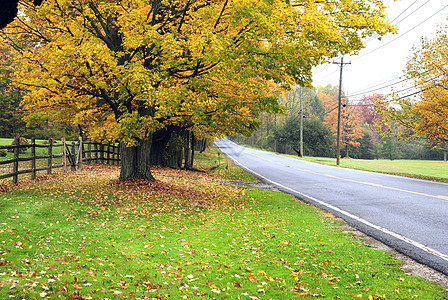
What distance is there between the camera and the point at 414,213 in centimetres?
927

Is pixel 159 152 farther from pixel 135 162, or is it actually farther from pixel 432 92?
pixel 432 92

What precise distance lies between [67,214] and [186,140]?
18.5 meters

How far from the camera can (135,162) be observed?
13.4m

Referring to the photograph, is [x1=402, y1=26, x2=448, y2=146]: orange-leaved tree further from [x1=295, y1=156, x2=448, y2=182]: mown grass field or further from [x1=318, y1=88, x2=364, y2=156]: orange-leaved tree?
[x1=318, y1=88, x2=364, y2=156]: orange-leaved tree

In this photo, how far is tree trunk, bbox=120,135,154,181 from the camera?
1320cm

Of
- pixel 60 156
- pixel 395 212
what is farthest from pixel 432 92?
pixel 60 156

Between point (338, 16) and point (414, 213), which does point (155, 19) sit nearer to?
point (338, 16)

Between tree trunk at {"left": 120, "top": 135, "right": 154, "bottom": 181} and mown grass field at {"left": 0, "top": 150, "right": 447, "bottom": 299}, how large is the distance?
179 cm

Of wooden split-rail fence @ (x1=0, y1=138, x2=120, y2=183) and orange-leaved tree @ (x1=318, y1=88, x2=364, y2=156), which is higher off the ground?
orange-leaved tree @ (x1=318, y1=88, x2=364, y2=156)

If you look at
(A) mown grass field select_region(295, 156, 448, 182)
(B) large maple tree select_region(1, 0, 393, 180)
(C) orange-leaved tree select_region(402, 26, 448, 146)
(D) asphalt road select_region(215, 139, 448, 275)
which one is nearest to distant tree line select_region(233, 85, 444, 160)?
(A) mown grass field select_region(295, 156, 448, 182)

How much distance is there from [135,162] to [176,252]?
723 cm

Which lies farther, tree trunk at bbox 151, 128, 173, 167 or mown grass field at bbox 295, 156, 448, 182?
tree trunk at bbox 151, 128, 173, 167

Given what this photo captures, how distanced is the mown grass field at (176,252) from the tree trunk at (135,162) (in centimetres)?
179

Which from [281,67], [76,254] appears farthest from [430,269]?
[281,67]
